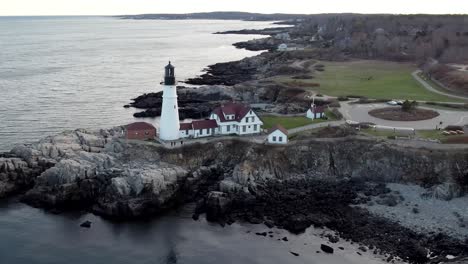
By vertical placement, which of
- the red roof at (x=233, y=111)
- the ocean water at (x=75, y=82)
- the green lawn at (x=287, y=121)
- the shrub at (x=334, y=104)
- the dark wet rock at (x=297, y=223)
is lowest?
the dark wet rock at (x=297, y=223)

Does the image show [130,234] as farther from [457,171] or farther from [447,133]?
[447,133]

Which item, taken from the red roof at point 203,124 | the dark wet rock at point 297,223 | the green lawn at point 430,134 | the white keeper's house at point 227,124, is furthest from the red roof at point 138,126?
the green lawn at point 430,134

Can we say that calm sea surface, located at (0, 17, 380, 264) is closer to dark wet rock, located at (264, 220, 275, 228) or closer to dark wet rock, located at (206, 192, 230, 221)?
dark wet rock, located at (264, 220, 275, 228)

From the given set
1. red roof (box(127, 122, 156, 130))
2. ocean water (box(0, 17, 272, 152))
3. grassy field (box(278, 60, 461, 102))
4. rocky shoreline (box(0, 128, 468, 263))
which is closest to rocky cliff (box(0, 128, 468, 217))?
rocky shoreline (box(0, 128, 468, 263))

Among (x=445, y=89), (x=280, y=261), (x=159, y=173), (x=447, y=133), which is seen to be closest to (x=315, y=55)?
(x=445, y=89)

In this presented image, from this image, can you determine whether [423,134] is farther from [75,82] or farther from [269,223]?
[75,82]

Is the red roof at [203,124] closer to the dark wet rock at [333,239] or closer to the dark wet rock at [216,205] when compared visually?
the dark wet rock at [216,205]

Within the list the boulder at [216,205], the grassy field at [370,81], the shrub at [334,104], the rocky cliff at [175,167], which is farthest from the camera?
the grassy field at [370,81]
